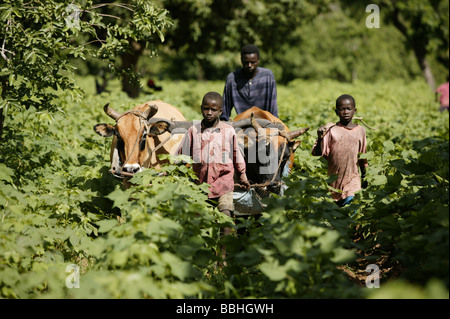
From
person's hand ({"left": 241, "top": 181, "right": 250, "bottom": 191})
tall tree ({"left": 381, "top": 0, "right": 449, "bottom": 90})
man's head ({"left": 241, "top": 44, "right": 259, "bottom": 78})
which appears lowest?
person's hand ({"left": 241, "top": 181, "right": 250, "bottom": 191})

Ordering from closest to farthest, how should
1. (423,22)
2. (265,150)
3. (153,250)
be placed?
(153,250) → (265,150) → (423,22)

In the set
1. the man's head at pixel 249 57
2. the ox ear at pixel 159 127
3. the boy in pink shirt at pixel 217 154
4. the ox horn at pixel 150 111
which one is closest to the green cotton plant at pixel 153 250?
the boy in pink shirt at pixel 217 154

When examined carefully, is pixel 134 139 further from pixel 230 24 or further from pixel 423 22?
pixel 423 22

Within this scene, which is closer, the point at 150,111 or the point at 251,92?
the point at 150,111

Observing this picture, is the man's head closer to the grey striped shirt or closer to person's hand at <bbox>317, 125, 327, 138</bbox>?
the grey striped shirt

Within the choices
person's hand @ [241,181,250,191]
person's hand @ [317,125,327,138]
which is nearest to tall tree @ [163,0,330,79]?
person's hand @ [317,125,327,138]

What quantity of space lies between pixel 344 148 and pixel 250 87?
174cm

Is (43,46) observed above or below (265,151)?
above

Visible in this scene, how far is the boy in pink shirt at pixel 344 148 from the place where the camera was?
6.61 meters

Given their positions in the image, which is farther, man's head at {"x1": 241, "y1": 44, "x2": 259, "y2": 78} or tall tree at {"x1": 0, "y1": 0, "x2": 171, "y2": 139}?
man's head at {"x1": 241, "y1": 44, "x2": 259, "y2": 78}

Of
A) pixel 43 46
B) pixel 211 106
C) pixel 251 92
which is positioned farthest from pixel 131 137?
pixel 251 92

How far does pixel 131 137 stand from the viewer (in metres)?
6.24

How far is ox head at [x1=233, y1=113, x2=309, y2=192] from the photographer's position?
604cm

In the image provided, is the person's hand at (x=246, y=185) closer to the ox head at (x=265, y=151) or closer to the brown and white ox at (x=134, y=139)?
the ox head at (x=265, y=151)
